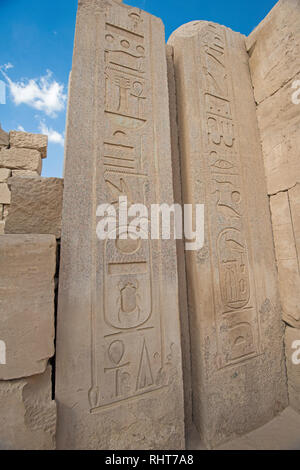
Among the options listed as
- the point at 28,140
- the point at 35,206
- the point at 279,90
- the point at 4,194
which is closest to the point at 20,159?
the point at 28,140

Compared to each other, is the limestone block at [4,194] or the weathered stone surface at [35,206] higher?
the limestone block at [4,194]

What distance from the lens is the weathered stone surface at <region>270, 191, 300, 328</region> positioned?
1744 mm

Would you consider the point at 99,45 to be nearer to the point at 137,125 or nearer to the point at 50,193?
the point at 137,125

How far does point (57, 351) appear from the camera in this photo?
1155 mm

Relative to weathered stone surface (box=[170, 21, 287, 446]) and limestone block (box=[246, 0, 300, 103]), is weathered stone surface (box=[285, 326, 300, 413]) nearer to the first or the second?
weathered stone surface (box=[170, 21, 287, 446])

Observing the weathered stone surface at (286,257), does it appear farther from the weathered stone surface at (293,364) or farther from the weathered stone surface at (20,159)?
the weathered stone surface at (20,159)

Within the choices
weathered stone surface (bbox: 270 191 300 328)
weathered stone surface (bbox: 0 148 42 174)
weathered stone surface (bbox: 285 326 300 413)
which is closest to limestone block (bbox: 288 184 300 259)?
weathered stone surface (bbox: 270 191 300 328)

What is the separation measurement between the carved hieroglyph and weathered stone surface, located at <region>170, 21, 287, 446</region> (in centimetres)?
22

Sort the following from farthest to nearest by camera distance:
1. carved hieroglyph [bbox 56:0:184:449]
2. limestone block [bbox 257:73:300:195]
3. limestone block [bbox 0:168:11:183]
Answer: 1. limestone block [bbox 0:168:11:183]
2. limestone block [bbox 257:73:300:195]
3. carved hieroglyph [bbox 56:0:184:449]

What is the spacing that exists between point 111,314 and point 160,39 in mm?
2310

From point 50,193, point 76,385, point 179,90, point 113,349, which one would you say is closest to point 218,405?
point 113,349

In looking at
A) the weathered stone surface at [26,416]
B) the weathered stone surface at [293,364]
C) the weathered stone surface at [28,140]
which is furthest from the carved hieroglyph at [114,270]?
the weathered stone surface at [28,140]

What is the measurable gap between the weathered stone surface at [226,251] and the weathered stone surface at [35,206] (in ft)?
3.25

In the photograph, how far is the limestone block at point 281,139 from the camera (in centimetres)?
181
